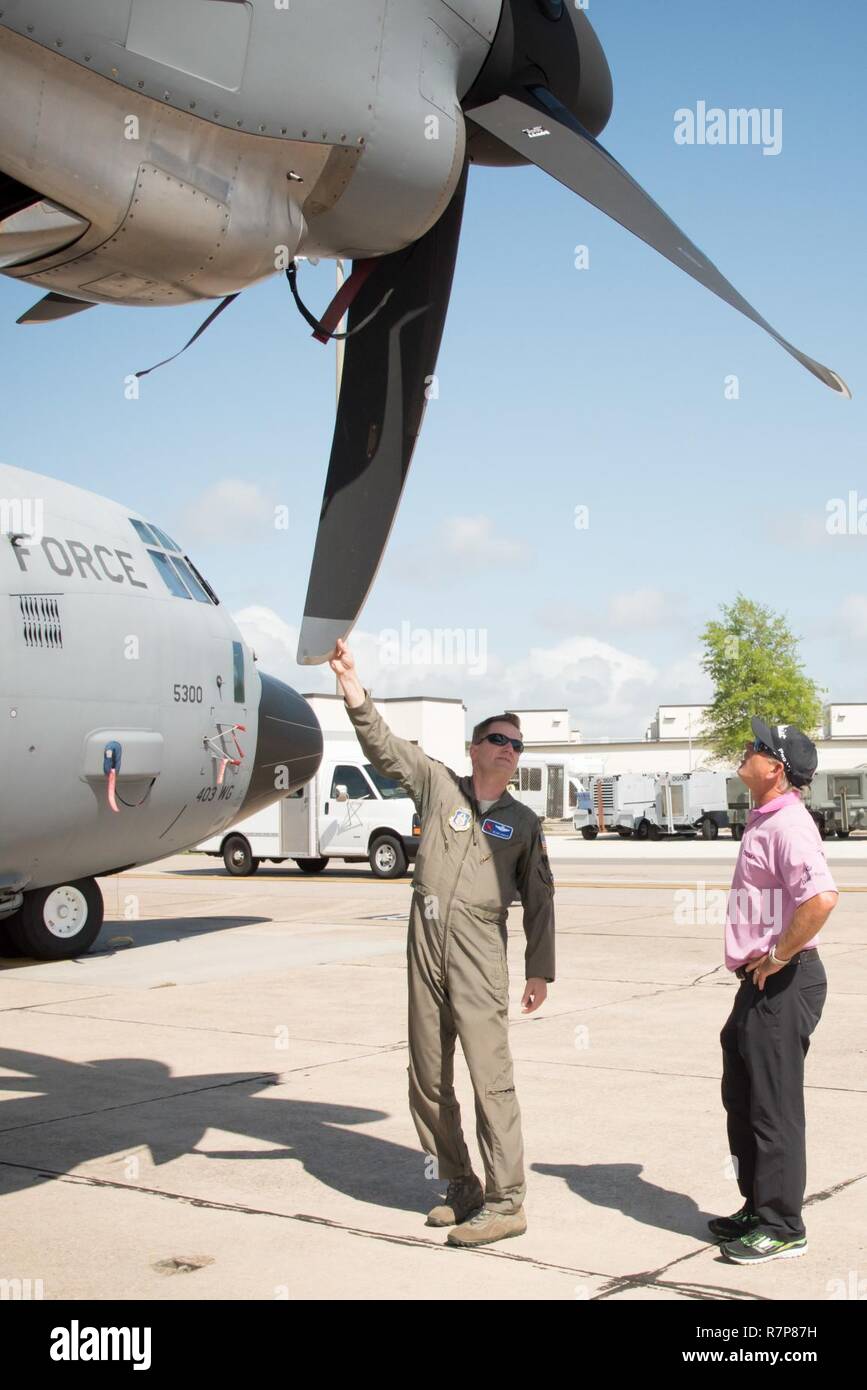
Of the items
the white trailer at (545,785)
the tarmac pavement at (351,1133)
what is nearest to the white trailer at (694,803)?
the white trailer at (545,785)

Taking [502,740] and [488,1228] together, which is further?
[502,740]

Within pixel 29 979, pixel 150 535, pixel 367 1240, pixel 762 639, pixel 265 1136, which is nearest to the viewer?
pixel 367 1240

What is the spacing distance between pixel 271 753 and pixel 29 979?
323cm

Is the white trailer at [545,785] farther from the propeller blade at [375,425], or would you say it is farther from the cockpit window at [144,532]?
the propeller blade at [375,425]

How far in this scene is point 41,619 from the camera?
29.5ft

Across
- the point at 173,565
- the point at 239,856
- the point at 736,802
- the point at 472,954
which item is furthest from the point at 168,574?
the point at 736,802

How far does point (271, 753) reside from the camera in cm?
1373

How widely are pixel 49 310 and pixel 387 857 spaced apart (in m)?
21.1

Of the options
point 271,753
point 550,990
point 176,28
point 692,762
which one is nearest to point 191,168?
point 176,28

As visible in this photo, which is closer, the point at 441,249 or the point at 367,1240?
the point at 441,249

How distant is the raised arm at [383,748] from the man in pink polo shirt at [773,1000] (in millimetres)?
1426

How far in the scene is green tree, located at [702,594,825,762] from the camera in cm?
5825

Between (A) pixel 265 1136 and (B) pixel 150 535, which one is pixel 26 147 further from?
(B) pixel 150 535

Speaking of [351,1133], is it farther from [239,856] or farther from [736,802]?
[736,802]
